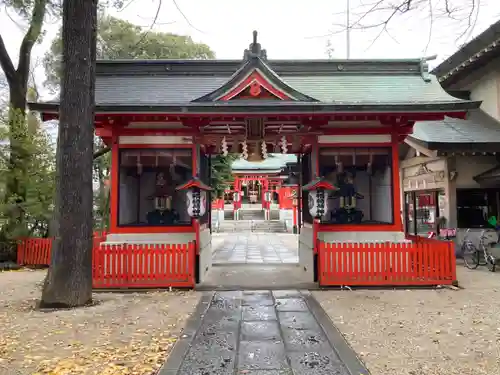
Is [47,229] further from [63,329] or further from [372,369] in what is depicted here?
[372,369]

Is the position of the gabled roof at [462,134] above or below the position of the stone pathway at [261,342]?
above

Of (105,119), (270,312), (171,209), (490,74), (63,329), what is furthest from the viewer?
(490,74)

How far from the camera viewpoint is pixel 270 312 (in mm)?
6871

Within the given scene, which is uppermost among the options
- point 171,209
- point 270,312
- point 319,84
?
point 319,84

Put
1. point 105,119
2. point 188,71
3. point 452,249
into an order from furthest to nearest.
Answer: point 188,71
point 105,119
point 452,249

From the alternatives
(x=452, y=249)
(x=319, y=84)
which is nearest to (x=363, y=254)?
(x=452, y=249)

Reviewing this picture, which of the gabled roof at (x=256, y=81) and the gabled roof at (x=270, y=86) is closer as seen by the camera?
the gabled roof at (x=270, y=86)

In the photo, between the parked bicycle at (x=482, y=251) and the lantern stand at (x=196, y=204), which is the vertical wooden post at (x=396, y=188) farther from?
the lantern stand at (x=196, y=204)

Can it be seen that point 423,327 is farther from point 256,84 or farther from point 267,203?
point 267,203

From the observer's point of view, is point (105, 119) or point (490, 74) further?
point (490, 74)

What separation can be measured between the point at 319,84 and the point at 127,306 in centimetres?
833

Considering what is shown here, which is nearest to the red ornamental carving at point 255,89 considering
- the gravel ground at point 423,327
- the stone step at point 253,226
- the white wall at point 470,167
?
the gravel ground at point 423,327

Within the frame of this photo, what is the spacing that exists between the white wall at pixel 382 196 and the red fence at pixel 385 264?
1.31 m

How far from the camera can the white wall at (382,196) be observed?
10241 mm
